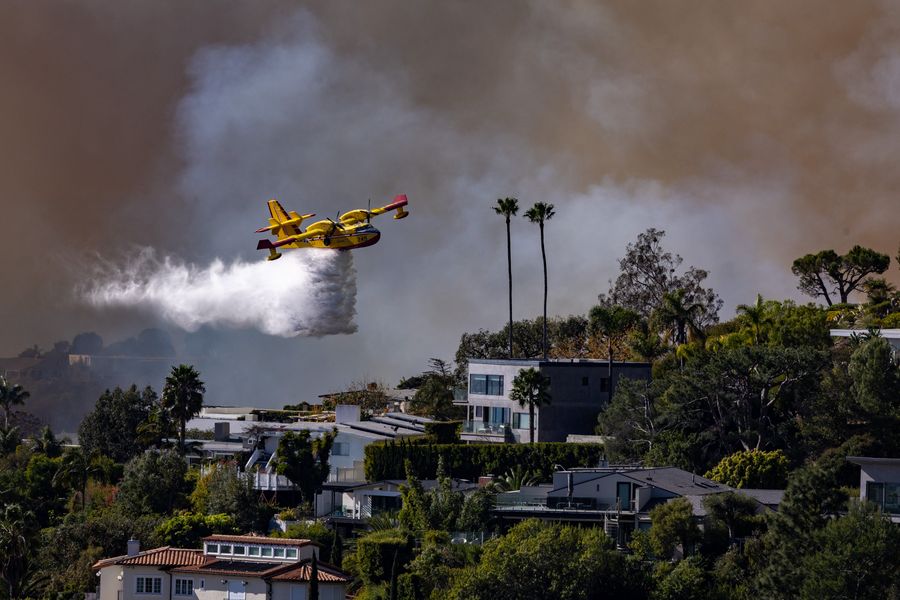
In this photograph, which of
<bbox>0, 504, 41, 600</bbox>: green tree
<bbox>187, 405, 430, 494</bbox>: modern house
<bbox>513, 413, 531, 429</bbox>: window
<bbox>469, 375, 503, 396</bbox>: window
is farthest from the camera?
<bbox>469, 375, 503, 396</bbox>: window

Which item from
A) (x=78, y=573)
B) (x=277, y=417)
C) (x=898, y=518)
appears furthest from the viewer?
(x=277, y=417)

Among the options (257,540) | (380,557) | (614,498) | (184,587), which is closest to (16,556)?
(184,587)

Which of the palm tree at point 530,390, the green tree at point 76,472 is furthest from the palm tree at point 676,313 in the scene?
the green tree at point 76,472

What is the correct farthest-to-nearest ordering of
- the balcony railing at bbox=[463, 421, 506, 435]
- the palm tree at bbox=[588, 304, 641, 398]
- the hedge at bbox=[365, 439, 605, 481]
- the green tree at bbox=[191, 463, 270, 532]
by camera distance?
1. the palm tree at bbox=[588, 304, 641, 398]
2. the balcony railing at bbox=[463, 421, 506, 435]
3. the hedge at bbox=[365, 439, 605, 481]
4. the green tree at bbox=[191, 463, 270, 532]

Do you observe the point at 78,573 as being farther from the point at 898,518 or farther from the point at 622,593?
the point at 898,518

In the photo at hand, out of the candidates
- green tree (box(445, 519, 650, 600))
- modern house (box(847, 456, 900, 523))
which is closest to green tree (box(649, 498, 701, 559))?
green tree (box(445, 519, 650, 600))

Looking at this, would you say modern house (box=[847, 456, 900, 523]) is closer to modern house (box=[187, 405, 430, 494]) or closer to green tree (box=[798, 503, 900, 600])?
green tree (box=[798, 503, 900, 600])

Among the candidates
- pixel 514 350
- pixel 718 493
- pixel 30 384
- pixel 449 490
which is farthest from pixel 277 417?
pixel 30 384
